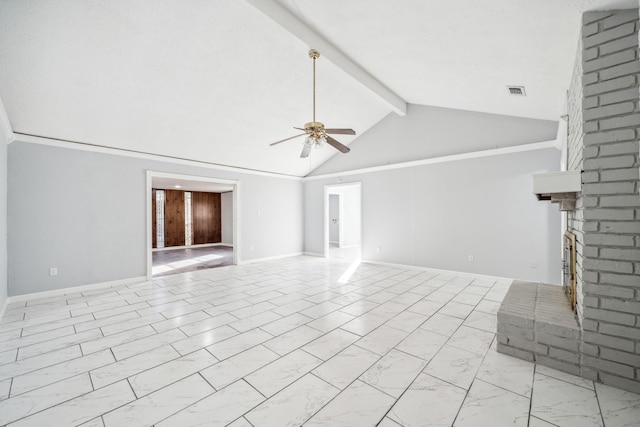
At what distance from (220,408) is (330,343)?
1130 millimetres

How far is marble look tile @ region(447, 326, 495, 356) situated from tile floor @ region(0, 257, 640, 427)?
0.02m

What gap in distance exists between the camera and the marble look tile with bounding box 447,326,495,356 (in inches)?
95.5

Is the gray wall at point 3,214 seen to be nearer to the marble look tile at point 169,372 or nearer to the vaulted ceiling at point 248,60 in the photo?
the vaulted ceiling at point 248,60

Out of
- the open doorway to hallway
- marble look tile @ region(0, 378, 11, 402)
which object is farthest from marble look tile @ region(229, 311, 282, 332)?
the open doorway to hallway

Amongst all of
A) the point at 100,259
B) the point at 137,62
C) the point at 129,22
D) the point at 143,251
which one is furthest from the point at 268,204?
the point at 129,22

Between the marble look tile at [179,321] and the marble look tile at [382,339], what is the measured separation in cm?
193

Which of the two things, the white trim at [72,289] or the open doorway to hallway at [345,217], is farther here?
the open doorway to hallway at [345,217]

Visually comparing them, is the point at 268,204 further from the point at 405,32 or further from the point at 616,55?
the point at 616,55

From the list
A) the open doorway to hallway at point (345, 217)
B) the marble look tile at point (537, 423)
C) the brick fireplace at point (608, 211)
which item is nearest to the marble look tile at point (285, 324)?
the marble look tile at point (537, 423)

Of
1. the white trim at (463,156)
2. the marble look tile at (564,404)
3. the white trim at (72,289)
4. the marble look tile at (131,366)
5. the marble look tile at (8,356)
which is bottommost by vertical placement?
the marble look tile at (8,356)

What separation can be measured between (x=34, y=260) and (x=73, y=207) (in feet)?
2.99

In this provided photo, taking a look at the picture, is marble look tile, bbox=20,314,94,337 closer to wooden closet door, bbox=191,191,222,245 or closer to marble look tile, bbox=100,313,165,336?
marble look tile, bbox=100,313,165,336

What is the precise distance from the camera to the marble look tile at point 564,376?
1884 millimetres

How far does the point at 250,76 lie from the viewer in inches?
156
